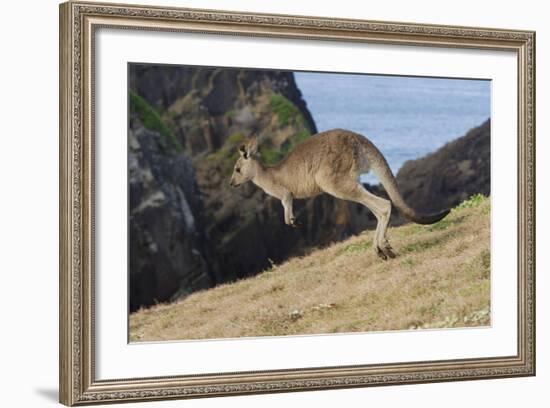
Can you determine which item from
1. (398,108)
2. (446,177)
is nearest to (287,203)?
(398,108)

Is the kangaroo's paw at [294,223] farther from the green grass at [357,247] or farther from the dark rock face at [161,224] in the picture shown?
the dark rock face at [161,224]

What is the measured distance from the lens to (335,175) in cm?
1003

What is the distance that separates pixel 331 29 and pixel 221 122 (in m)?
1.22

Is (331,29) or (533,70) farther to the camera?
(533,70)

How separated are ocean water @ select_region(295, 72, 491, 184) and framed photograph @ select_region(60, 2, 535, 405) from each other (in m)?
0.02

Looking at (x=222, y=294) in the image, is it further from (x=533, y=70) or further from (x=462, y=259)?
(x=533, y=70)

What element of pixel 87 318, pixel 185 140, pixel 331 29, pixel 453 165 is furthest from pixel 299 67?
pixel 87 318

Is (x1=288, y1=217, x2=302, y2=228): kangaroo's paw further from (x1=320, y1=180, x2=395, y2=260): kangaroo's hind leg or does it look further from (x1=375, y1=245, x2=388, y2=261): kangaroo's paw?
(x1=375, y1=245, x2=388, y2=261): kangaroo's paw

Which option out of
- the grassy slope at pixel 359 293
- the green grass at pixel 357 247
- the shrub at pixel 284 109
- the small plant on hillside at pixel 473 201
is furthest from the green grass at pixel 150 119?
the small plant on hillside at pixel 473 201

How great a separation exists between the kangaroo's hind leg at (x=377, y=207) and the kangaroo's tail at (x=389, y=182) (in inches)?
3.8

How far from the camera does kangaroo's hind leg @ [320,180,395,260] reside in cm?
1002

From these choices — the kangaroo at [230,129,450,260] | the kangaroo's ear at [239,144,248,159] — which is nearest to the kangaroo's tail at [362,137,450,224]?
the kangaroo at [230,129,450,260]

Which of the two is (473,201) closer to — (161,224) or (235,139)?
(235,139)

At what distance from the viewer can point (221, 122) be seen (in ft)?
30.9
